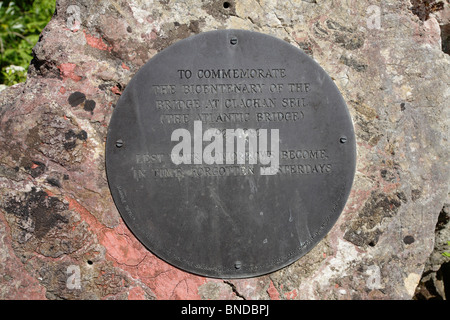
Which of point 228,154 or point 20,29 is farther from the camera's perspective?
point 20,29

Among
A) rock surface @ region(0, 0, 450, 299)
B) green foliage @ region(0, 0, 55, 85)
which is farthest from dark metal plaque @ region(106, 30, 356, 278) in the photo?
green foliage @ region(0, 0, 55, 85)

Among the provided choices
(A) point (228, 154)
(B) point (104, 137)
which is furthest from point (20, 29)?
(A) point (228, 154)

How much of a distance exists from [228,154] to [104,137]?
629 millimetres

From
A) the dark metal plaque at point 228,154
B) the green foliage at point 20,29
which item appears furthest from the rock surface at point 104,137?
the green foliage at point 20,29

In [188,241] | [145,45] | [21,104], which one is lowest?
[188,241]

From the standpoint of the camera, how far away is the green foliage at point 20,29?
4778mm

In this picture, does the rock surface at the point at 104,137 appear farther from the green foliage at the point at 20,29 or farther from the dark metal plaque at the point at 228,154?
the green foliage at the point at 20,29

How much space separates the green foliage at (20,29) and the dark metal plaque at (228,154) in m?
2.78

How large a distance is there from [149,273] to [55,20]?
1356 mm

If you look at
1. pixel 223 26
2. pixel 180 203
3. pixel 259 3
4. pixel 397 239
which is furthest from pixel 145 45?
pixel 397 239

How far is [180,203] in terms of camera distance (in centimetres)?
247

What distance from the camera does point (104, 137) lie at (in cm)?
250

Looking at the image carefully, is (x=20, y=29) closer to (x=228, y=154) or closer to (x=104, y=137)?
(x=104, y=137)
